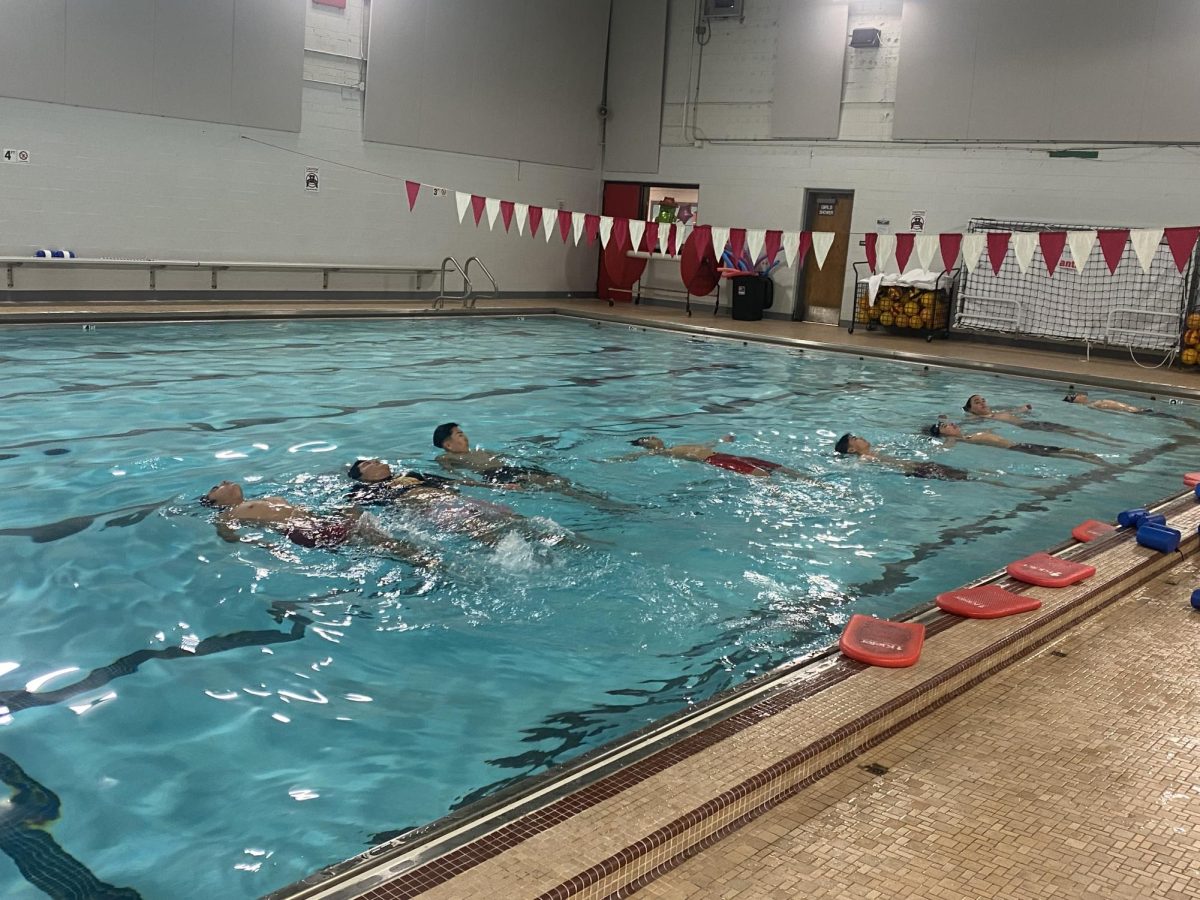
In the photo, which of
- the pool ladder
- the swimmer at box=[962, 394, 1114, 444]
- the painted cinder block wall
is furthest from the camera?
the pool ladder

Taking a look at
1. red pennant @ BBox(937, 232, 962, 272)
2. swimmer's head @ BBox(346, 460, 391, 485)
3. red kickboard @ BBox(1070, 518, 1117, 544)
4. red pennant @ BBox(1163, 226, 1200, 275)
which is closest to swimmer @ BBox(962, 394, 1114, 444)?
red pennant @ BBox(1163, 226, 1200, 275)

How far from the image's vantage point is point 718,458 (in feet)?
23.9

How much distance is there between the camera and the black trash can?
56.2 feet

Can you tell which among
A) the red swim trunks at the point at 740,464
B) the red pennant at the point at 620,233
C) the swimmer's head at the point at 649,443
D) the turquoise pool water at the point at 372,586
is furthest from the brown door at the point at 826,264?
the red swim trunks at the point at 740,464

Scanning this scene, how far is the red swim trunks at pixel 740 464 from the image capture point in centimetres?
714

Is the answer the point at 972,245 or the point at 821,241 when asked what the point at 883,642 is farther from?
the point at 821,241

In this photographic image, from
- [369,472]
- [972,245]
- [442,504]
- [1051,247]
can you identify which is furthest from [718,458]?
[972,245]

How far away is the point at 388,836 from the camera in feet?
9.57

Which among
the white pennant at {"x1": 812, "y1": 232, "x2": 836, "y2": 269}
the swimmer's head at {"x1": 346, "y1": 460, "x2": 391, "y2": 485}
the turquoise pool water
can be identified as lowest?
the turquoise pool water

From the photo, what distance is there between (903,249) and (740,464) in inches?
355

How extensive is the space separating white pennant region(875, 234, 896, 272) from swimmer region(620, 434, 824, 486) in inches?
360

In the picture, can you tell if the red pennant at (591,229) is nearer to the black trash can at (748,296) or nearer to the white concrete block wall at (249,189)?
the white concrete block wall at (249,189)

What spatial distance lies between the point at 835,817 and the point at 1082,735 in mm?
986

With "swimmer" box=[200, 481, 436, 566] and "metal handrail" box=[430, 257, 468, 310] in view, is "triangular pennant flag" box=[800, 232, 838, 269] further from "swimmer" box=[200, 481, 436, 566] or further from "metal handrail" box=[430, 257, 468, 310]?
"swimmer" box=[200, 481, 436, 566]
